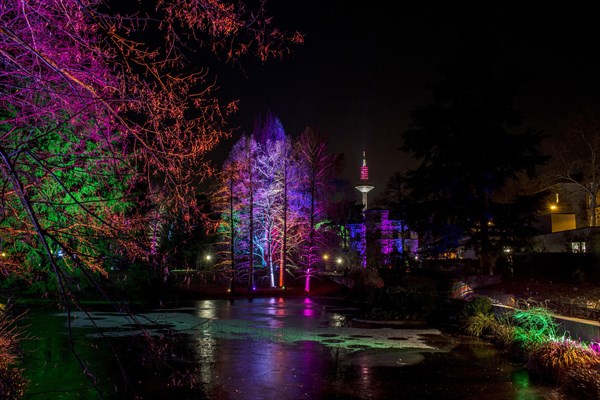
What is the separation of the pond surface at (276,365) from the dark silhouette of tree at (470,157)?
1178cm

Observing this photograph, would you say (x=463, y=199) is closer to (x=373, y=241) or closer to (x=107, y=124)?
(x=373, y=241)

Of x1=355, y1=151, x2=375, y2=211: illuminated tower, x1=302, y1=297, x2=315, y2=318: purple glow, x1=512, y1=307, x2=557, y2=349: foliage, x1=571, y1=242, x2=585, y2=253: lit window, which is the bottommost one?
x1=302, y1=297, x2=315, y2=318: purple glow

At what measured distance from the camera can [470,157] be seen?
2983 cm

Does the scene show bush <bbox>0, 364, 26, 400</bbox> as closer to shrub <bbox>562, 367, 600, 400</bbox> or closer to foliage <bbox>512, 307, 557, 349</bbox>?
shrub <bbox>562, 367, 600, 400</bbox>

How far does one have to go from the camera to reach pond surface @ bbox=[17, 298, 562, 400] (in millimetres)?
10602

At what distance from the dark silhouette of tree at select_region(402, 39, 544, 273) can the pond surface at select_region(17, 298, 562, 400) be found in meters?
11.8

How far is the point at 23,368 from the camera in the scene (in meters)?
12.3

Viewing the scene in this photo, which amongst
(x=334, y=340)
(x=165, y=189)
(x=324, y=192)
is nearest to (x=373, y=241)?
(x=324, y=192)

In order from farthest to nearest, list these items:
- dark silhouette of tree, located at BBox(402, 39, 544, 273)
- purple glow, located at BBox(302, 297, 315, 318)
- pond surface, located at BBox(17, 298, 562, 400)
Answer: dark silhouette of tree, located at BBox(402, 39, 544, 273)
purple glow, located at BBox(302, 297, 315, 318)
pond surface, located at BBox(17, 298, 562, 400)

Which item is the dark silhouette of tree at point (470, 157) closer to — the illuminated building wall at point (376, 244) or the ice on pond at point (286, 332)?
the illuminated building wall at point (376, 244)

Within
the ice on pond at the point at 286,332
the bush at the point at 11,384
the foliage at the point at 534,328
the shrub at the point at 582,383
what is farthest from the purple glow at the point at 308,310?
the bush at the point at 11,384

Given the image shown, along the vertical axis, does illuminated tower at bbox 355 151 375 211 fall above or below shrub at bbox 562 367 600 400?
above

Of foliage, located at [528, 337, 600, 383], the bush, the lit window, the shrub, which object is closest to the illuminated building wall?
the lit window

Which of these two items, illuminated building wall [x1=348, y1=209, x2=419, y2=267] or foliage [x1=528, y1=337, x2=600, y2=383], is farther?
illuminated building wall [x1=348, y1=209, x2=419, y2=267]
